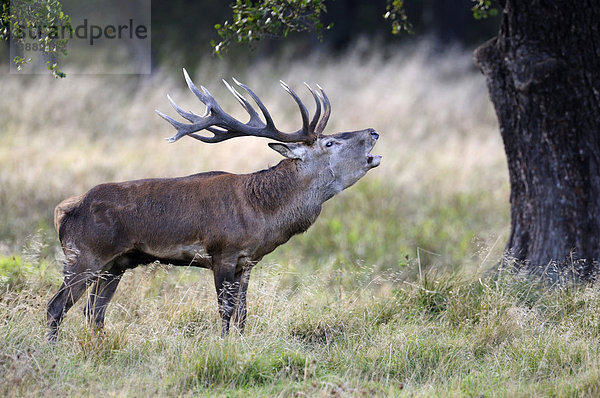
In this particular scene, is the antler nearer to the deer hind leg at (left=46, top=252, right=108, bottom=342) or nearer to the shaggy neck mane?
the shaggy neck mane

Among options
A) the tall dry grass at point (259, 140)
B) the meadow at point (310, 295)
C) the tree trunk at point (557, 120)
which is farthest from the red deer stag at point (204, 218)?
the tall dry grass at point (259, 140)

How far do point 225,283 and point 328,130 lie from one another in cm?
985

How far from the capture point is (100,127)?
50.1ft

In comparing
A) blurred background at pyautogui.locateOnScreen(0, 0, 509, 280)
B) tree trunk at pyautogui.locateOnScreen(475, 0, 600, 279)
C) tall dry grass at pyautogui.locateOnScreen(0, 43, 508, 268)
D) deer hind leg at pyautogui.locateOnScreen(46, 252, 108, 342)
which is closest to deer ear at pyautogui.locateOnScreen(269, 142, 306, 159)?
blurred background at pyautogui.locateOnScreen(0, 0, 509, 280)

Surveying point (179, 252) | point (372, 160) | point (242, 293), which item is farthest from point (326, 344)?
point (372, 160)

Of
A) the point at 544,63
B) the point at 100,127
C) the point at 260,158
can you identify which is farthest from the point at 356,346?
the point at 100,127

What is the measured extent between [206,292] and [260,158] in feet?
20.7

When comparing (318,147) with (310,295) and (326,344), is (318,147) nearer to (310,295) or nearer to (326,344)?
(310,295)

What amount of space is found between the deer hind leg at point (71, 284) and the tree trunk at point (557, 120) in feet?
12.2

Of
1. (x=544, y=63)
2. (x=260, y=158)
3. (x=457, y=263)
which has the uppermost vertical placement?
(x=544, y=63)

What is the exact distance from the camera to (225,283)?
5941 mm

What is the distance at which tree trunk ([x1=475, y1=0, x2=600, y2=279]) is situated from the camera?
24.0 ft

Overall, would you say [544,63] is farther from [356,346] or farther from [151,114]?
[151,114]

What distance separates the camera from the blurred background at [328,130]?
10.9 m
